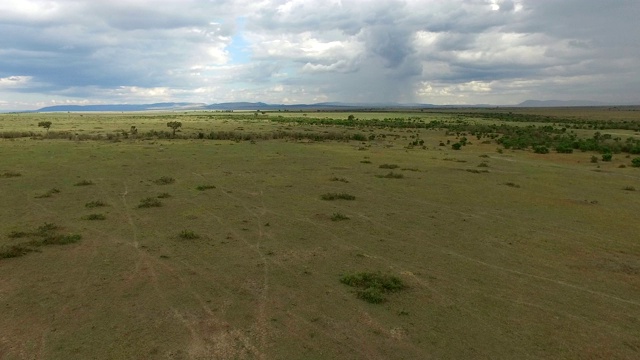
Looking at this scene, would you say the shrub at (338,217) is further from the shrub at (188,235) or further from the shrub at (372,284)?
the shrub at (372,284)

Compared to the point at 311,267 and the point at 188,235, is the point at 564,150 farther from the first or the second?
the point at 188,235

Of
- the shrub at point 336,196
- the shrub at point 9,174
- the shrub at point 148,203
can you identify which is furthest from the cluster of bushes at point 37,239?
the shrub at point 9,174

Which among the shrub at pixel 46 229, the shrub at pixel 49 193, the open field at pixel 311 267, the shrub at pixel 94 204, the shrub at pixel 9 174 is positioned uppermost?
the shrub at pixel 9 174

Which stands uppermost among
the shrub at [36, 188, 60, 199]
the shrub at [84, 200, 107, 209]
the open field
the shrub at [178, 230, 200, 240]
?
the shrub at [36, 188, 60, 199]

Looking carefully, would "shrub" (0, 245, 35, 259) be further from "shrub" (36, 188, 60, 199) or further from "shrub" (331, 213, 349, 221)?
"shrub" (331, 213, 349, 221)

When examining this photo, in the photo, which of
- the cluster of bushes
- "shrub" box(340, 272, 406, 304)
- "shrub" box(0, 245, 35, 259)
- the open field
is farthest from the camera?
the cluster of bushes

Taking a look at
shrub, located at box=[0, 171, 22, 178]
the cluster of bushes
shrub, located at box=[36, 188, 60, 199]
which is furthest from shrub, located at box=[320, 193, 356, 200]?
shrub, located at box=[0, 171, 22, 178]

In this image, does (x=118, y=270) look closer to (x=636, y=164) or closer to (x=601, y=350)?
(x=601, y=350)
